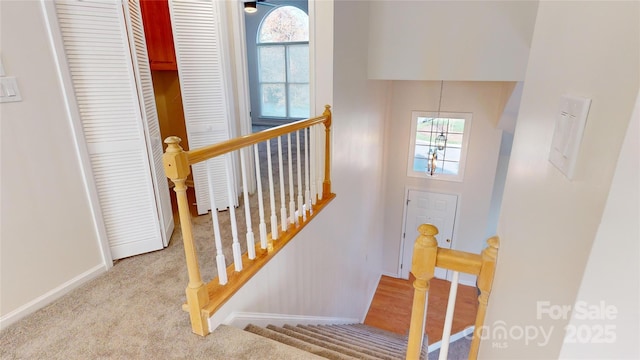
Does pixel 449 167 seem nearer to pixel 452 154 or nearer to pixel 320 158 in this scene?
pixel 452 154

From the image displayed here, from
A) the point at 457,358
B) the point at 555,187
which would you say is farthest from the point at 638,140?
the point at 457,358

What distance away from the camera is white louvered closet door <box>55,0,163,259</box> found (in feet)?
6.49

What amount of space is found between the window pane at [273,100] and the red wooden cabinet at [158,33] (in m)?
5.20

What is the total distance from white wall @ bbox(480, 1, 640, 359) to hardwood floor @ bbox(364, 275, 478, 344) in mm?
4310

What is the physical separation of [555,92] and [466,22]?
10.0ft

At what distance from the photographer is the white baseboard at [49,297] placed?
5.76 ft

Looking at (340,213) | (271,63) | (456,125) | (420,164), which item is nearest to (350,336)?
(340,213)

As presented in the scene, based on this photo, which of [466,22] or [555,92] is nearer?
[555,92]

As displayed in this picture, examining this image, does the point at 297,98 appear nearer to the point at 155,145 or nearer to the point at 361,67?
the point at 361,67

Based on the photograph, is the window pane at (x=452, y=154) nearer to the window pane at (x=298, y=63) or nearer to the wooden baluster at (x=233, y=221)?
the wooden baluster at (x=233, y=221)

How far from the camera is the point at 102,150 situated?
2.17 meters

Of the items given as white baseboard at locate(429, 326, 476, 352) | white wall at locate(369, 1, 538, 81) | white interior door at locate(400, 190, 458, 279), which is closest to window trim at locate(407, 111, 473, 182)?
white interior door at locate(400, 190, 458, 279)

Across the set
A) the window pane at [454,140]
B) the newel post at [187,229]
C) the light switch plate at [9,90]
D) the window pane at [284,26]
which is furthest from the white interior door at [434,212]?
the window pane at [284,26]

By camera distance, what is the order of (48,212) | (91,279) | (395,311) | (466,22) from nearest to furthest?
(48,212) < (91,279) < (466,22) < (395,311)
